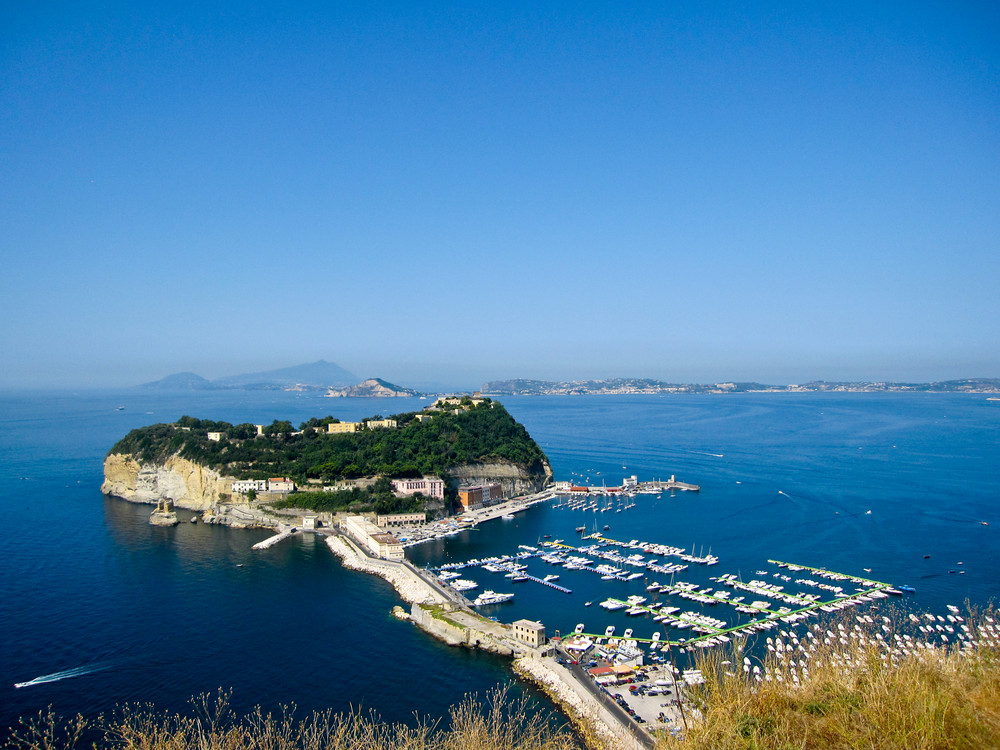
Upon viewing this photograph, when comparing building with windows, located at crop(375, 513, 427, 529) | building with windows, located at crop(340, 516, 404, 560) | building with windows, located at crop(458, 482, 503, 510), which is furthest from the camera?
building with windows, located at crop(458, 482, 503, 510)

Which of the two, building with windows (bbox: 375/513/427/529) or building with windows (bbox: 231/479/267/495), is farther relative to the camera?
building with windows (bbox: 231/479/267/495)

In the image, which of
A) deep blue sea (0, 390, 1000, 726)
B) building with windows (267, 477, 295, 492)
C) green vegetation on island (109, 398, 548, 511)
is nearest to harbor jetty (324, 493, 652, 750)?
deep blue sea (0, 390, 1000, 726)

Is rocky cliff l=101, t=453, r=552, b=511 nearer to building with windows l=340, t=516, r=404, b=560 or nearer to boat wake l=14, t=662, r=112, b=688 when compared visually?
building with windows l=340, t=516, r=404, b=560

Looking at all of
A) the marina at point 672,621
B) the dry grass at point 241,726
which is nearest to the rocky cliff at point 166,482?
the marina at point 672,621

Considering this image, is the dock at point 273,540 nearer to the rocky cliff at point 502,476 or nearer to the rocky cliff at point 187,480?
the rocky cliff at point 187,480

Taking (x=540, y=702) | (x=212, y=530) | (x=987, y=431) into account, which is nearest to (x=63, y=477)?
(x=212, y=530)

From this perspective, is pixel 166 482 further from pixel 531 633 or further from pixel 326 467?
pixel 531 633

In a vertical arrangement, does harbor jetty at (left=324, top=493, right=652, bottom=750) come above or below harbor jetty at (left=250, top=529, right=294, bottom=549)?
above
